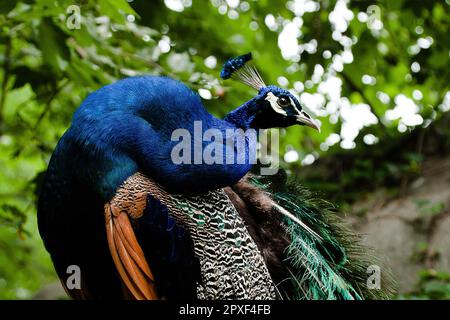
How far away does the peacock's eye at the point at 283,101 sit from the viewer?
2488 mm

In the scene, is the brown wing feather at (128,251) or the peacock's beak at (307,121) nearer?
the brown wing feather at (128,251)

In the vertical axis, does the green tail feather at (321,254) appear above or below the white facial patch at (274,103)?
below

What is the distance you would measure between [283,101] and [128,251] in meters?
0.82

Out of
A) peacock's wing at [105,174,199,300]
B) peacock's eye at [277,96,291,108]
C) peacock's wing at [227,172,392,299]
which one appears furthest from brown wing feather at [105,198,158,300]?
peacock's eye at [277,96,291,108]

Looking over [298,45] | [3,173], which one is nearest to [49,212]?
[298,45]

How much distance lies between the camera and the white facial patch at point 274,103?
2482 millimetres

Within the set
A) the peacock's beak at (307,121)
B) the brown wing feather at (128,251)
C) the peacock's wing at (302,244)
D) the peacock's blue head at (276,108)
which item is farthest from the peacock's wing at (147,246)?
the peacock's beak at (307,121)

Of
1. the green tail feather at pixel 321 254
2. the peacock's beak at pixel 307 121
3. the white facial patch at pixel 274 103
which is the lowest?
the green tail feather at pixel 321 254

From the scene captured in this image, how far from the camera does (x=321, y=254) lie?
2.63 meters

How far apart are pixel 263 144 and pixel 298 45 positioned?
79 centimetres

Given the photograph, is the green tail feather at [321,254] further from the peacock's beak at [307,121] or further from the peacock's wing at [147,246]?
the peacock's wing at [147,246]

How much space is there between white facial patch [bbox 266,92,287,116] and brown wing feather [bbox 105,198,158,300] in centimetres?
66

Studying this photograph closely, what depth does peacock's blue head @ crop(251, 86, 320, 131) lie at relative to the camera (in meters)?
2.49
